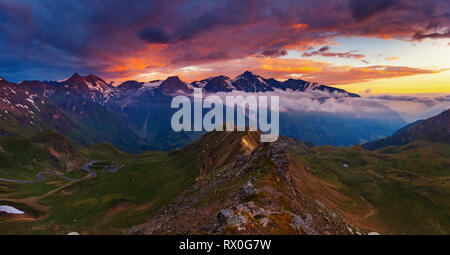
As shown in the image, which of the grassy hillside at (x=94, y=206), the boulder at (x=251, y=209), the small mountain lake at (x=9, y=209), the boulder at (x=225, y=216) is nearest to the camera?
the boulder at (x=225, y=216)

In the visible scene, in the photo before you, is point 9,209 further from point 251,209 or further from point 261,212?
point 261,212

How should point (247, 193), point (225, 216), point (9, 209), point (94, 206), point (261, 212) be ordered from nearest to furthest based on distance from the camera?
point (225, 216), point (261, 212), point (247, 193), point (9, 209), point (94, 206)

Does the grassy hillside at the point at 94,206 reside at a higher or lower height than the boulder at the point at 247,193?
lower

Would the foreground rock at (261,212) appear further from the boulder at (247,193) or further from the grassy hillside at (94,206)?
the grassy hillside at (94,206)

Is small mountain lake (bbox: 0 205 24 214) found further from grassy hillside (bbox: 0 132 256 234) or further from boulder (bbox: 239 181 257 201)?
boulder (bbox: 239 181 257 201)

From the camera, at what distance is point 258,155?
77.2 metres

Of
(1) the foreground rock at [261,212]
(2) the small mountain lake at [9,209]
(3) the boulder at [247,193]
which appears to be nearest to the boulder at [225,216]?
(1) the foreground rock at [261,212]

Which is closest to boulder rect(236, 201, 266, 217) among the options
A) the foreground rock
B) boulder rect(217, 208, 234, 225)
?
the foreground rock

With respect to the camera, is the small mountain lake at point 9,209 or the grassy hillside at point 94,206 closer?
the grassy hillside at point 94,206

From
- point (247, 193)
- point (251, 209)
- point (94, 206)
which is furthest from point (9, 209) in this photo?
point (251, 209)
